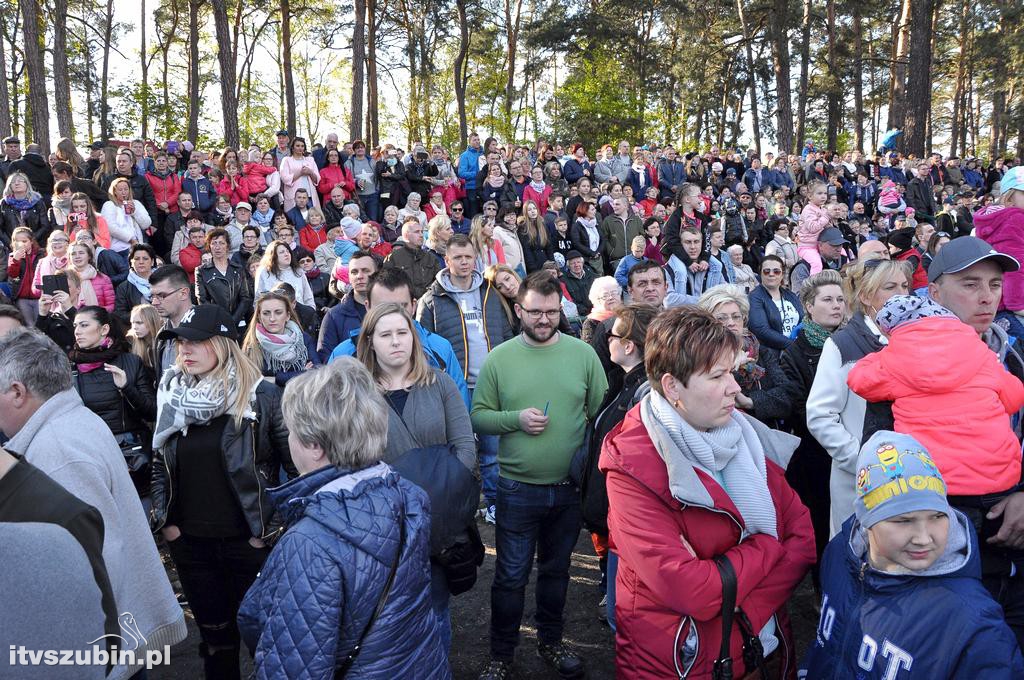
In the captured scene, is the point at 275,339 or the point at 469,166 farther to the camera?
the point at 469,166

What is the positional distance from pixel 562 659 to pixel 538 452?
3.28 feet

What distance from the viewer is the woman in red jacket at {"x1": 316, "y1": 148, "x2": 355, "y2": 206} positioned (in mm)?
12266

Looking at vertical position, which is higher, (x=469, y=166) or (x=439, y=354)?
(x=469, y=166)

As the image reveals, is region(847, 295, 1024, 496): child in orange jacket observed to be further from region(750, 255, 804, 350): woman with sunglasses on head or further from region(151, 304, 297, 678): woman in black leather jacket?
region(750, 255, 804, 350): woman with sunglasses on head

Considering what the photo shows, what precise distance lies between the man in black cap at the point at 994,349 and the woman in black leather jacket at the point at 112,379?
415cm

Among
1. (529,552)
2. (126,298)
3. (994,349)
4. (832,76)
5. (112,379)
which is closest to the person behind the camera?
(994,349)

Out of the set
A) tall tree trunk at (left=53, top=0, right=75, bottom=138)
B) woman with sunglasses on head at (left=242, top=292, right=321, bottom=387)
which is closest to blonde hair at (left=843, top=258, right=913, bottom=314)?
woman with sunglasses on head at (left=242, top=292, right=321, bottom=387)

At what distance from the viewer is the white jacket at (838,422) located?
3.01 m

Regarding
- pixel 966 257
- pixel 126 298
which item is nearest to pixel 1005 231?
pixel 966 257

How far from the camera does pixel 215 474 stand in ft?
10.0

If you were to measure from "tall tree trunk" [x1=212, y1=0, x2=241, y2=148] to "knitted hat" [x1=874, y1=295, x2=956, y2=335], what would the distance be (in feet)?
53.4

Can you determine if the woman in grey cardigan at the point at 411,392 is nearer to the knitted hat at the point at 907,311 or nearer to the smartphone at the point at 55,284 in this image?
the knitted hat at the point at 907,311

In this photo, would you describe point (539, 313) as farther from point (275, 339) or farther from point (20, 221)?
point (20, 221)

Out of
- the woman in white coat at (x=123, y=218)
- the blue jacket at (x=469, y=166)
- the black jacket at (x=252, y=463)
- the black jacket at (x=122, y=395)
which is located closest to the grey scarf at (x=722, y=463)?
the black jacket at (x=252, y=463)
